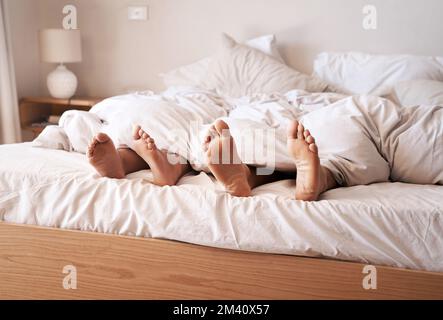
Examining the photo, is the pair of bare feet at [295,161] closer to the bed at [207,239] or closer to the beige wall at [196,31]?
the bed at [207,239]

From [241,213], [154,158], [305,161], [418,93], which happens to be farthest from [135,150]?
[418,93]

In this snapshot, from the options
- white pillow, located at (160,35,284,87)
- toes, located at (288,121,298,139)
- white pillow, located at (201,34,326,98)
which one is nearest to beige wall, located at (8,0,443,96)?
white pillow, located at (160,35,284,87)

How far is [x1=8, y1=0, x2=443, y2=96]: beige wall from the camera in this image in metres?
2.67

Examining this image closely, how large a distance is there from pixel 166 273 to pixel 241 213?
25 cm

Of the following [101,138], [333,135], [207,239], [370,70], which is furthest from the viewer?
[370,70]

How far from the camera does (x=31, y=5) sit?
313 cm

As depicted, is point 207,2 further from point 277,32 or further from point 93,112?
point 93,112

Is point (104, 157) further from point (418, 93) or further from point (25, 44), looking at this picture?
point (25, 44)

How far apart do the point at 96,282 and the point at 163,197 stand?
0.95 ft

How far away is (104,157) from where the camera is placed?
4.46 feet

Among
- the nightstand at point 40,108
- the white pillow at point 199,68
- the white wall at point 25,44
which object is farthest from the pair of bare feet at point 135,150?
the white wall at point 25,44

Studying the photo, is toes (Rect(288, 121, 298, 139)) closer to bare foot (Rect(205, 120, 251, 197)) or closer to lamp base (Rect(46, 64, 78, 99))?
bare foot (Rect(205, 120, 251, 197))

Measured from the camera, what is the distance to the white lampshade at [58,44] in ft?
9.05
